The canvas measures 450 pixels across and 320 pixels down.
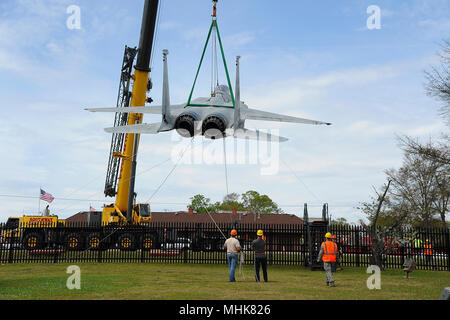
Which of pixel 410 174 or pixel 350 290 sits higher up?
pixel 410 174

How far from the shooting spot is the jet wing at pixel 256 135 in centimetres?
1422

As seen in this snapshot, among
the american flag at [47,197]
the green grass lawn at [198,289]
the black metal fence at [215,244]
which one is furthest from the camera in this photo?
the american flag at [47,197]

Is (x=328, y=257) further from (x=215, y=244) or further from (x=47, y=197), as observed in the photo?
(x=47, y=197)

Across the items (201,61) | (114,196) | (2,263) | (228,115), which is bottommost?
(2,263)

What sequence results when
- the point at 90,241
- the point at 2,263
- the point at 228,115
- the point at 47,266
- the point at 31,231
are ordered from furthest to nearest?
the point at 31,231
the point at 90,241
the point at 2,263
the point at 47,266
the point at 228,115

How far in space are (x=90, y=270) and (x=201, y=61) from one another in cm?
960

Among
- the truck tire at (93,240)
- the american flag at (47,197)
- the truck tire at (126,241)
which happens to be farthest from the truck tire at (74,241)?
the american flag at (47,197)

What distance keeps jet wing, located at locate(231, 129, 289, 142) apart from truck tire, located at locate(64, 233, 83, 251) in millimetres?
12766

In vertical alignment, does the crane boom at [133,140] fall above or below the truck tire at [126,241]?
above

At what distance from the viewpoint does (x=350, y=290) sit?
11500mm

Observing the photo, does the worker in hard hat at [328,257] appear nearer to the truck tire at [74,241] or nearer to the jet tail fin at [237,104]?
the jet tail fin at [237,104]
